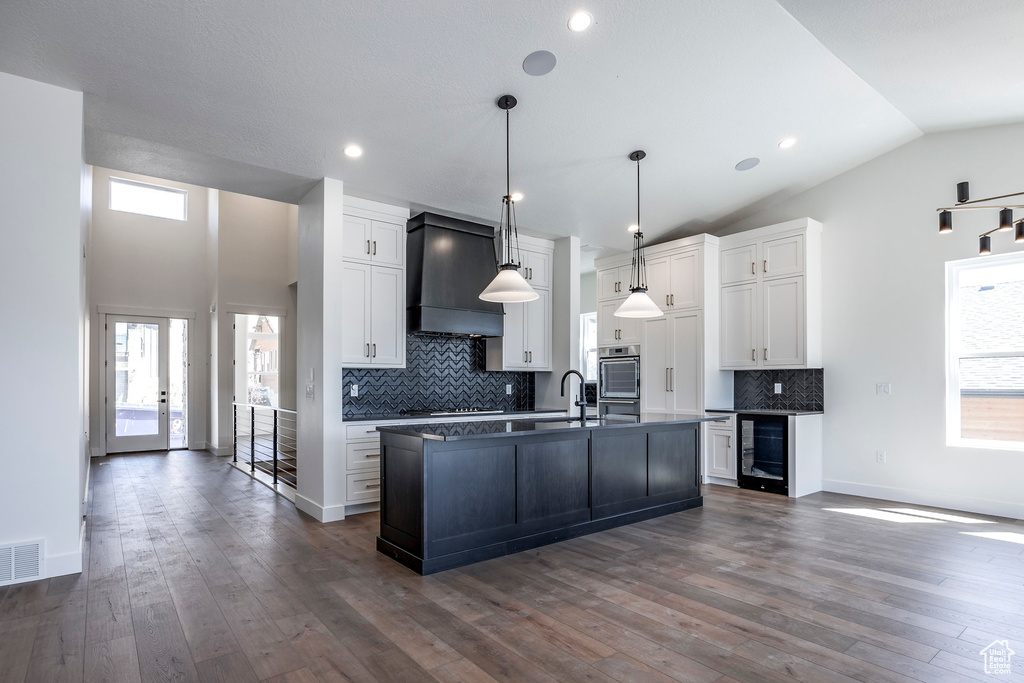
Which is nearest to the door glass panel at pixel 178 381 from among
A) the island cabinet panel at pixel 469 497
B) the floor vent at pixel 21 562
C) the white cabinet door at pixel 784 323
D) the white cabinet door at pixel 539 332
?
the white cabinet door at pixel 539 332

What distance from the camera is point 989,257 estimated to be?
486 cm

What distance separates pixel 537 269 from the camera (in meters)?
6.50

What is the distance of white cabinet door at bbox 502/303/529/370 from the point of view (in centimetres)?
616

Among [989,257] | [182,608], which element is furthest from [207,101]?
[989,257]

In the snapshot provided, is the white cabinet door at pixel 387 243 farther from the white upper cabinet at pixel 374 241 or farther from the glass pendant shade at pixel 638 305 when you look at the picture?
the glass pendant shade at pixel 638 305

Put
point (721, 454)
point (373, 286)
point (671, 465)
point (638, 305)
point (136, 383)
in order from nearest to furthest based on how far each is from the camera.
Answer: point (638, 305)
point (671, 465)
point (373, 286)
point (721, 454)
point (136, 383)

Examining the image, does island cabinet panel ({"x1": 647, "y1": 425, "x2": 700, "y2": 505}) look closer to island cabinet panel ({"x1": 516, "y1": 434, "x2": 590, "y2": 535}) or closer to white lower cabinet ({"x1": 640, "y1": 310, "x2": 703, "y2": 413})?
island cabinet panel ({"x1": 516, "y1": 434, "x2": 590, "y2": 535})

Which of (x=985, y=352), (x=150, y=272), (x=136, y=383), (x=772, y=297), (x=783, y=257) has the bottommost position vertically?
(x=136, y=383)

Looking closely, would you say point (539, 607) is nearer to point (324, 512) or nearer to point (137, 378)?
point (324, 512)

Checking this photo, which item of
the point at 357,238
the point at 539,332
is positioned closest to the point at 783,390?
the point at 539,332

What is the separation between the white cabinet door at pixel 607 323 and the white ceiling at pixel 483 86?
2169mm

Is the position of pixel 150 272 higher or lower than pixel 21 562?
higher

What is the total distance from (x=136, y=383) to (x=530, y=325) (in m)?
6.48

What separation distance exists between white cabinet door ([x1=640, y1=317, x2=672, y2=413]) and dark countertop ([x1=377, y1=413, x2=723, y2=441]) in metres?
2.00
